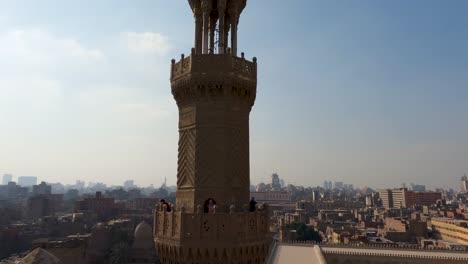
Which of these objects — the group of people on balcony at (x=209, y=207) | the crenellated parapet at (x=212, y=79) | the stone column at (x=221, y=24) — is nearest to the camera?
the group of people on balcony at (x=209, y=207)

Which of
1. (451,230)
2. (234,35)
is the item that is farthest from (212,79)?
(451,230)

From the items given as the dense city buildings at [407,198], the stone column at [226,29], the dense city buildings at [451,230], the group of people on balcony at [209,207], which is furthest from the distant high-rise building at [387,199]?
the group of people on balcony at [209,207]

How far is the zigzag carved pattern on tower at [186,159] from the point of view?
10.6 metres

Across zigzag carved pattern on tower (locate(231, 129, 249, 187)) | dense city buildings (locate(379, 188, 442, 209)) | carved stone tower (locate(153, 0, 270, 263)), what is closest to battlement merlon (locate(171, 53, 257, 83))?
carved stone tower (locate(153, 0, 270, 263))

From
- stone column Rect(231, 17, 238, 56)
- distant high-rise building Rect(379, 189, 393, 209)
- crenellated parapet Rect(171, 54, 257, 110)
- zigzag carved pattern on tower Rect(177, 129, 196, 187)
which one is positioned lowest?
distant high-rise building Rect(379, 189, 393, 209)

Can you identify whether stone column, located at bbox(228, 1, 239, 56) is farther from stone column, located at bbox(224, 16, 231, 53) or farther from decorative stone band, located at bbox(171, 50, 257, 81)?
decorative stone band, located at bbox(171, 50, 257, 81)

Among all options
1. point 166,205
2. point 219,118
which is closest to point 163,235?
point 166,205

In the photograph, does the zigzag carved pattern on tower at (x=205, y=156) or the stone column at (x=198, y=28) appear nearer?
the zigzag carved pattern on tower at (x=205, y=156)

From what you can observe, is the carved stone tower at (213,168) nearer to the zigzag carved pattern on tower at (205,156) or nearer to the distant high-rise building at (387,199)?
the zigzag carved pattern on tower at (205,156)

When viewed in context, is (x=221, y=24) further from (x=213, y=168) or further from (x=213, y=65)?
(x=213, y=168)

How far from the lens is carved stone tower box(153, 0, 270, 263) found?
9.72 meters

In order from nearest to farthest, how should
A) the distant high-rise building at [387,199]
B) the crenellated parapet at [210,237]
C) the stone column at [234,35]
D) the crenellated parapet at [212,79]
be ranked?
the crenellated parapet at [210,237], the crenellated parapet at [212,79], the stone column at [234,35], the distant high-rise building at [387,199]

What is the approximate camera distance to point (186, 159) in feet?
35.5

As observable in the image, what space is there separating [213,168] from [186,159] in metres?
0.92
